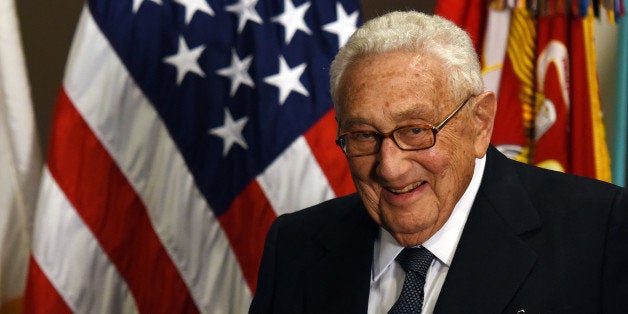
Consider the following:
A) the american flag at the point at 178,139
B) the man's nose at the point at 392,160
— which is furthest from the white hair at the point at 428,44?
the american flag at the point at 178,139

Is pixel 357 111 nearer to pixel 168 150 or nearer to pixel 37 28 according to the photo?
pixel 168 150

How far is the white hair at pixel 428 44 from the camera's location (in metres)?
1.56

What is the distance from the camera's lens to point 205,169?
2.74 m

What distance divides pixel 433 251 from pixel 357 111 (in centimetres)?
32

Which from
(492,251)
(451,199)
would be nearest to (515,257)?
(492,251)

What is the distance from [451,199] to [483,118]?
16cm

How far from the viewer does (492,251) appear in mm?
1639

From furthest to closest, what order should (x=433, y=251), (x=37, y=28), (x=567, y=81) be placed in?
(x=37, y=28), (x=567, y=81), (x=433, y=251)

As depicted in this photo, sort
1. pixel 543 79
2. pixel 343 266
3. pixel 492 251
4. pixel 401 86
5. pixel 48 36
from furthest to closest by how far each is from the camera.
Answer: pixel 48 36 → pixel 543 79 → pixel 343 266 → pixel 492 251 → pixel 401 86

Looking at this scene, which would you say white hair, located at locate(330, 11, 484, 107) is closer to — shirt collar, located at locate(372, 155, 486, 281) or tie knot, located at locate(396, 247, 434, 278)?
shirt collar, located at locate(372, 155, 486, 281)

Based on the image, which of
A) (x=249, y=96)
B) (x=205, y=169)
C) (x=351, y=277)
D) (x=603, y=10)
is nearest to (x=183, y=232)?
(x=205, y=169)

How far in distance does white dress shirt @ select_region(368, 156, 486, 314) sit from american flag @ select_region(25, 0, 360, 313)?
939 millimetres

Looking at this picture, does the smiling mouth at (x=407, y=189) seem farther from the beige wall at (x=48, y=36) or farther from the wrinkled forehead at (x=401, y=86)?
the beige wall at (x=48, y=36)

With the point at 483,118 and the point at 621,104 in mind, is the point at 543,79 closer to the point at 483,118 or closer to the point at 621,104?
the point at 621,104
